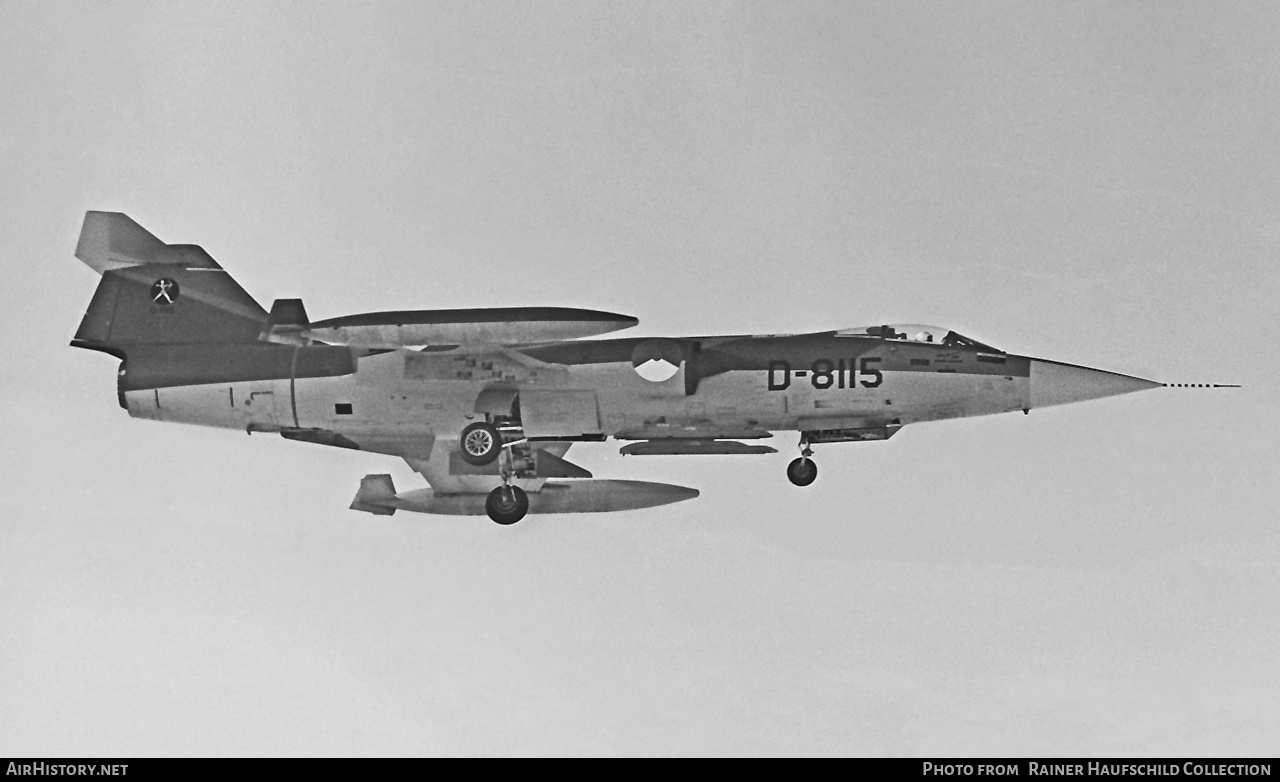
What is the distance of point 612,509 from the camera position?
3234 centimetres

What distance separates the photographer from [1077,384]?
94.0ft

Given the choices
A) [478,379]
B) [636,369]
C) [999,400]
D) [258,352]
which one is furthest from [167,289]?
[999,400]

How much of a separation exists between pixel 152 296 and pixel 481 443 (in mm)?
5644

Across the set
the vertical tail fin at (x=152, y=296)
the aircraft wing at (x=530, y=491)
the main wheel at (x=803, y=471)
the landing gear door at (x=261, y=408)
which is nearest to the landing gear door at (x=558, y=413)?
the aircraft wing at (x=530, y=491)

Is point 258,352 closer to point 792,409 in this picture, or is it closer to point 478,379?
point 478,379

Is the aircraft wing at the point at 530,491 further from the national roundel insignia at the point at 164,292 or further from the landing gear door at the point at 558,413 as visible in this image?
the national roundel insignia at the point at 164,292

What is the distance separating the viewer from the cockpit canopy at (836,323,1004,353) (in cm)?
2920

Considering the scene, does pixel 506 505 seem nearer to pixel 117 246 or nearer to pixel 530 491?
pixel 530 491

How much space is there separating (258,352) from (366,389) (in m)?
1.84

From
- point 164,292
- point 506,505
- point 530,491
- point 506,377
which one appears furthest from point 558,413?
point 164,292

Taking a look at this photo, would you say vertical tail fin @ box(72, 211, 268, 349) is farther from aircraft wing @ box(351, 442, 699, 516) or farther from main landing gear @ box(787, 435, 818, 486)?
main landing gear @ box(787, 435, 818, 486)

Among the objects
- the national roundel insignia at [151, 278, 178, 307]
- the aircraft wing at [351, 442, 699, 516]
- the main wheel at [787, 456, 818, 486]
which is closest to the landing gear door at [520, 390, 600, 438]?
the aircraft wing at [351, 442, 699, 516]

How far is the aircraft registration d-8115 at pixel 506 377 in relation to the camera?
28734 mm

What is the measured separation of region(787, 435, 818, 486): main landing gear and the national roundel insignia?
945 centimetres
